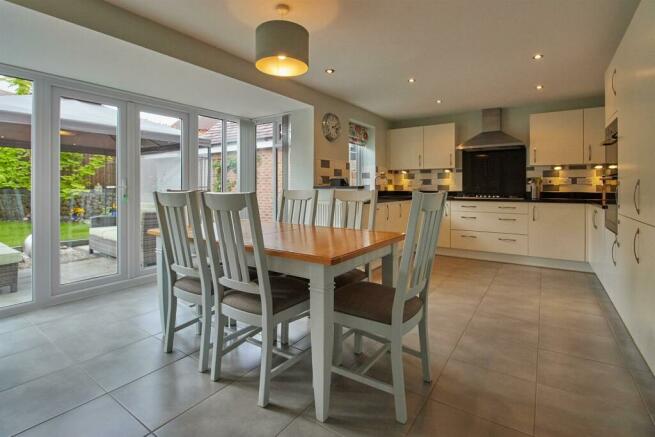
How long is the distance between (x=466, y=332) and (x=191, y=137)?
3.52 meters

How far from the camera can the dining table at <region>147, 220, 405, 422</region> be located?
148 cm

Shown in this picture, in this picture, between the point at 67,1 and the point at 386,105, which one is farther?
the point at 386,105

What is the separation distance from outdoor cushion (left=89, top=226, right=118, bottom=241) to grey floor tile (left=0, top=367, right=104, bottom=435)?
72.5 inches

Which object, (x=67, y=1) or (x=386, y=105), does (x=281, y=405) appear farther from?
(x=386, y=105)

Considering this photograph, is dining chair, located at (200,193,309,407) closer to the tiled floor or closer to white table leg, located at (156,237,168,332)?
the tiled floor

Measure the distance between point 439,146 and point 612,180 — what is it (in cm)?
283

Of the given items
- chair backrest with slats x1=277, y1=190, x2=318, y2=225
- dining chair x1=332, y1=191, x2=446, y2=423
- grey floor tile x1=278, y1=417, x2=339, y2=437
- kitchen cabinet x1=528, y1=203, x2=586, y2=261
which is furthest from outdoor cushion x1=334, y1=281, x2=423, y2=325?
kitchen cabinet x1=528, y1=203, x2=586, y2=261

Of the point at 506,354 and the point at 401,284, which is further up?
the point at 401,284

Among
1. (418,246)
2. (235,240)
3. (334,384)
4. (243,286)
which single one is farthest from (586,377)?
(235,240)

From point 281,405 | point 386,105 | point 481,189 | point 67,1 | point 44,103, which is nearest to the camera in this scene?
point 281,405

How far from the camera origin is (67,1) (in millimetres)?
2080

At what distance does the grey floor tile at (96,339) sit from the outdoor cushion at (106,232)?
3.64ft

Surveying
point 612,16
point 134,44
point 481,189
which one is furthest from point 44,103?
point 481,189

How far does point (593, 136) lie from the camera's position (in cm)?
433
